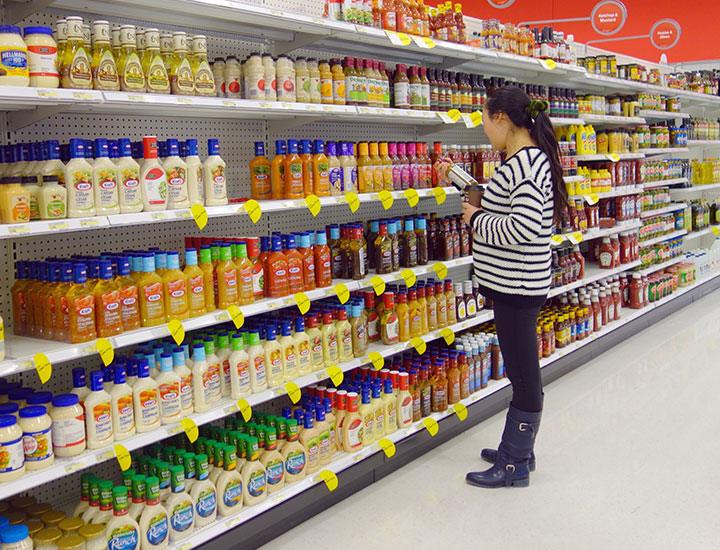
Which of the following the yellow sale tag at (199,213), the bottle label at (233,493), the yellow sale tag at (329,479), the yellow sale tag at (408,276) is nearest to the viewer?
the yellow sale tag at (199,213)

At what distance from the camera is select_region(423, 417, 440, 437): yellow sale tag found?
12.7 feet

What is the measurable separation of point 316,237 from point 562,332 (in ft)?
8.67

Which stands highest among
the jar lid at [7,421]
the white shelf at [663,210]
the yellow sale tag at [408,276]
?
the white shelf at [663,210]

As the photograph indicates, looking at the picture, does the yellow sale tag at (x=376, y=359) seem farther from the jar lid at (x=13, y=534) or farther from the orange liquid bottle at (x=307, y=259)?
the jar lid at (x=13, y=534)

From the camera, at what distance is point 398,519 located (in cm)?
323

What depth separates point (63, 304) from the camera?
94.7 inches

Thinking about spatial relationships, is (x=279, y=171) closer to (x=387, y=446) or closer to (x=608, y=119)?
(x=387, y=446)

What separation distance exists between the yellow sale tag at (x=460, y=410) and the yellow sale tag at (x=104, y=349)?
88.7 inches

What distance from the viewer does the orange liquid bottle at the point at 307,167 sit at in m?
3.20

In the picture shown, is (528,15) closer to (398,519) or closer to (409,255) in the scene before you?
(409,255)

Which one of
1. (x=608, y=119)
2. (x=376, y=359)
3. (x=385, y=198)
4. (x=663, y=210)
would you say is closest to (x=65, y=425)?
(x=376, y=359)

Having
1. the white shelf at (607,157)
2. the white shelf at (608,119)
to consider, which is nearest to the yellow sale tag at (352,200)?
the white shelf at (607,157)

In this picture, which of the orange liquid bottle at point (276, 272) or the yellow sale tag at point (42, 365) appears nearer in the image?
the yellow sale tag at point (42, 365)

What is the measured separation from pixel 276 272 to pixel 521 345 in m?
1.21
